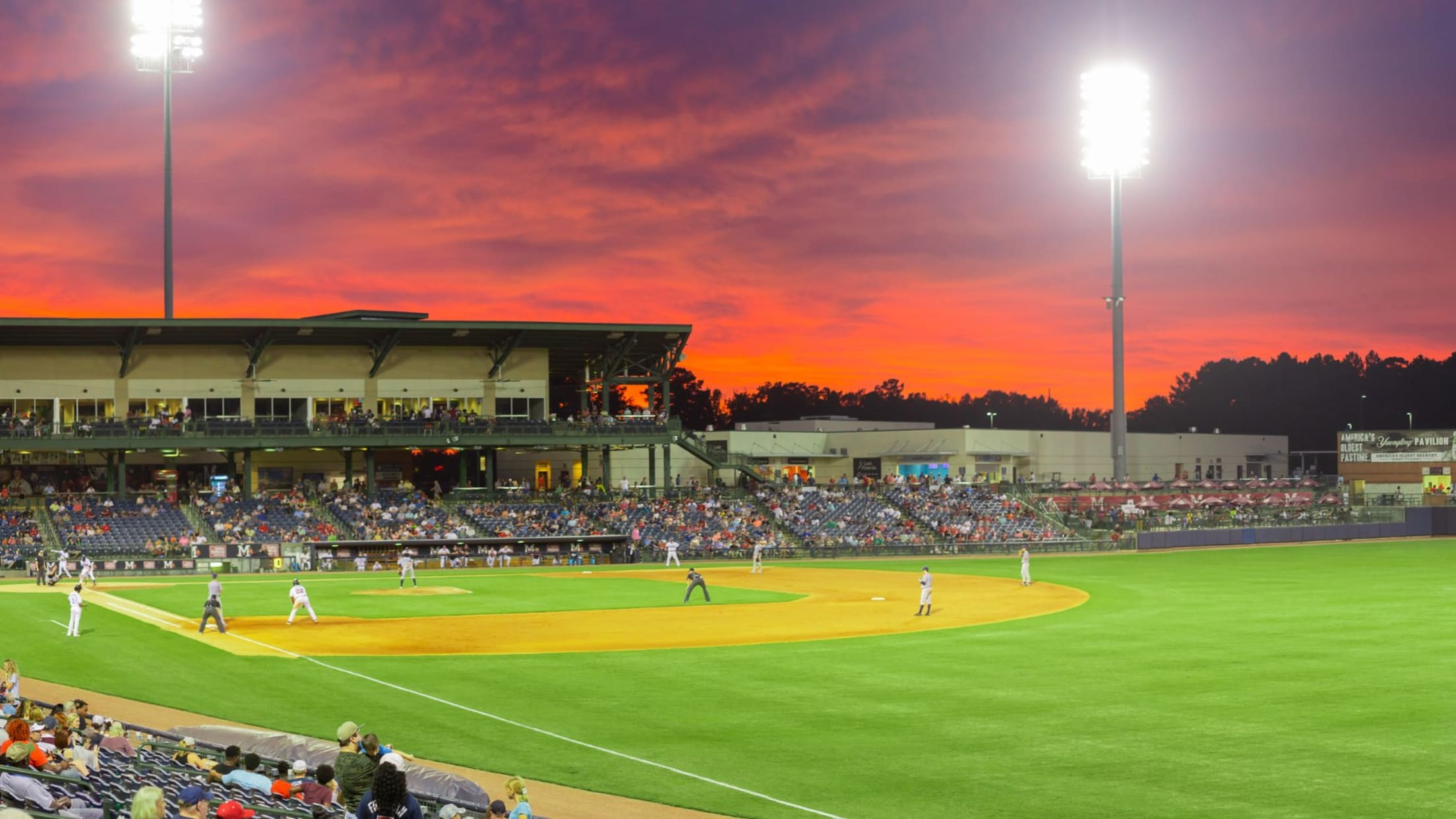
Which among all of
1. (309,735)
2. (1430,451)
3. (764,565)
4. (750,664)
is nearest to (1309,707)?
(750,664)

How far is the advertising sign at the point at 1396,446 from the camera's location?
9144 cm

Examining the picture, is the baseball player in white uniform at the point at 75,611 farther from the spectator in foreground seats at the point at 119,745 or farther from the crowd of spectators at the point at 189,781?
the spectator in foreground seats at the point at 119,745

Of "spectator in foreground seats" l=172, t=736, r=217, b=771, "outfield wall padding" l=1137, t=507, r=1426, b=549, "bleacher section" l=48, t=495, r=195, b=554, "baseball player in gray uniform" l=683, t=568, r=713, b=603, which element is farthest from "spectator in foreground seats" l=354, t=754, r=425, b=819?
"outfield wall padding" l=1137, t=507, r=1426, b=549

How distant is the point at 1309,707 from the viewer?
20.7 metres

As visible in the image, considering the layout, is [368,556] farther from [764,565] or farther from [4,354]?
[4,354]

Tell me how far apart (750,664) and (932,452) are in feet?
214

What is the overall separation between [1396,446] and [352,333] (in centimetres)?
7317

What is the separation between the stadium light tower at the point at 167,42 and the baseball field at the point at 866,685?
26.9 metres

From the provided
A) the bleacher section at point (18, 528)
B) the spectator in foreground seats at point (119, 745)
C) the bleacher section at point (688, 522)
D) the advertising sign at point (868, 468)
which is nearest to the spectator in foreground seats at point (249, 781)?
the spectator in foreground seats at point (119, 745)

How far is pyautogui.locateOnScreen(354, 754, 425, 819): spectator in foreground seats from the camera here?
1073 centimetres

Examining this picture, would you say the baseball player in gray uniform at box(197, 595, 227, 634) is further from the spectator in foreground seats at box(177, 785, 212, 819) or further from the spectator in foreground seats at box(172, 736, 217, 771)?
the spectator in foreground seats at box(177, 785, 212, 819)

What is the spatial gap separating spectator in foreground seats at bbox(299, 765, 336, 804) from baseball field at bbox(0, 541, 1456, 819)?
4527mm

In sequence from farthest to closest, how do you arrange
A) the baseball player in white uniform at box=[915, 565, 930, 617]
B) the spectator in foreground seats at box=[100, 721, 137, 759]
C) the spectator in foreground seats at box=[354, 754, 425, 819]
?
the baseball player in white uniform at box=[915, 565, 930, 617], the spectator in foreground seats at box=[100, 721, 137, 759], the spectator in foreground seats at box=[354, 754, 425, 819]

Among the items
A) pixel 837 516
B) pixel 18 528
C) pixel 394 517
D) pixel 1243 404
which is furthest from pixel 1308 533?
pixel 1243 404
